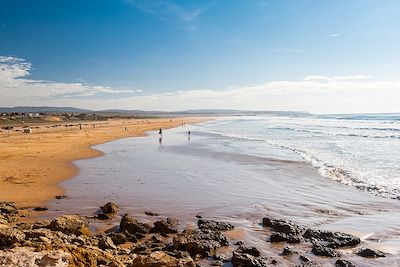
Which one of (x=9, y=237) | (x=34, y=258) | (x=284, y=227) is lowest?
(x=284, y=227)

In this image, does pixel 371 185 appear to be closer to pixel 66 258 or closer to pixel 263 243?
pixel 263 243

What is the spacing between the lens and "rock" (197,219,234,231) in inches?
404

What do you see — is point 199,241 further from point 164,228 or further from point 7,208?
point 7,208

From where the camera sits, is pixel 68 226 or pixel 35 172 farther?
pixel 35 172

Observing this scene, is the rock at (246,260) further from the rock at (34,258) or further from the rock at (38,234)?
the rock at (38,234)

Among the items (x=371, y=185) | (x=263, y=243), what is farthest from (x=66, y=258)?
(x=371, y=185)

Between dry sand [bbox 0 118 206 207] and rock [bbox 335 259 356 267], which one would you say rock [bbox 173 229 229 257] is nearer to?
rock [bbox 335 259 356 267]

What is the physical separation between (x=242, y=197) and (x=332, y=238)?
536 centimetres

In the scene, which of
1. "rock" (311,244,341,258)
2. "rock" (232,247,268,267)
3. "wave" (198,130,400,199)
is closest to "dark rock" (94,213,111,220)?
"rock" (232,247,268,267)

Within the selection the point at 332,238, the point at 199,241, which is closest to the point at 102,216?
the point at 199,241

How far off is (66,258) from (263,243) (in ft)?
18.4

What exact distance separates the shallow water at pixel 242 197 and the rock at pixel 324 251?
0.44 metres

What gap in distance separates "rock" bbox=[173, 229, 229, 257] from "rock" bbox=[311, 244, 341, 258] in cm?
214

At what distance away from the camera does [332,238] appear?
30.4ft
